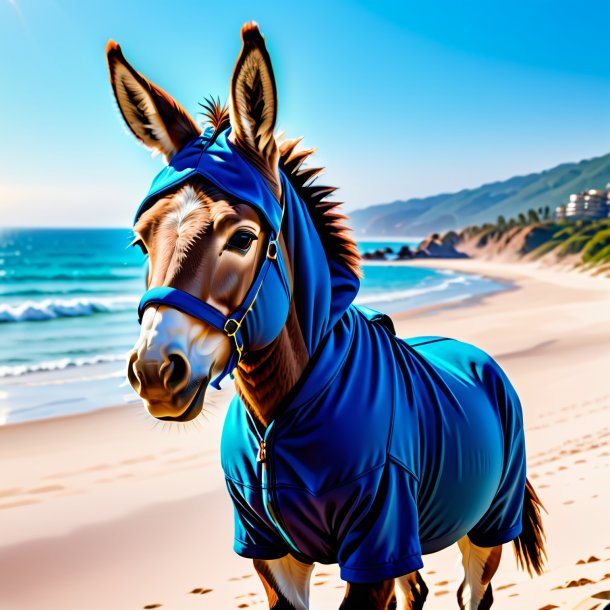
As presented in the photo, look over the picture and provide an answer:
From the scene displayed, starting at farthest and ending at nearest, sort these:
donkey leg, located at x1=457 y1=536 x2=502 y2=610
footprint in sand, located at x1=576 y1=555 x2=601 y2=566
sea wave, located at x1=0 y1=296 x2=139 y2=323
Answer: sea wave, located at x1=0 y1=296 x2=139 y2=323
footprint in sand, located at x1=576 y1=555 x2=601 y2=566
donkey leg, located at x1=457 y1=536 x2=502 y2=610

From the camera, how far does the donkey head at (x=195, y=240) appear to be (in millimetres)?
1337

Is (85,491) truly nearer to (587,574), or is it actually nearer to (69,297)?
(587,574)

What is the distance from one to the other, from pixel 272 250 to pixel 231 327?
0.22 m

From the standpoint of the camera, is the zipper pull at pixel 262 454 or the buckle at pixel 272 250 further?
the zipper pull at pixel 262 454

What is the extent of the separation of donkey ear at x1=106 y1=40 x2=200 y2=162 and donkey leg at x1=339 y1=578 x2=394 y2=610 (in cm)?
116

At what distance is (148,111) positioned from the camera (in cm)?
156

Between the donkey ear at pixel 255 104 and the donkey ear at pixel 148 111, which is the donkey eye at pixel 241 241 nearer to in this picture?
the donkey ear at pixel 255 104

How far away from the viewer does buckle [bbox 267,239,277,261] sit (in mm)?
1515

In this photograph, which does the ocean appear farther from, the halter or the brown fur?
the brown fur

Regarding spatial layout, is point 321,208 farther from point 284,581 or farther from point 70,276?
point 70,276

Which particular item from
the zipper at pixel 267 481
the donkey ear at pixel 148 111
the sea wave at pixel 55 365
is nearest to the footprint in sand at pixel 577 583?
the zipper at pixel 267 481

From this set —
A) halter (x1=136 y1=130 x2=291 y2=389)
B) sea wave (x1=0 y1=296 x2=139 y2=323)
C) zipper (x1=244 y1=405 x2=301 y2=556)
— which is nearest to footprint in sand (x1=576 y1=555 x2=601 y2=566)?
zipper (x1=244 y1=405 x2=301 y2=556)

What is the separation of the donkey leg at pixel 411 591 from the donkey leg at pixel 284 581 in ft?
2.35

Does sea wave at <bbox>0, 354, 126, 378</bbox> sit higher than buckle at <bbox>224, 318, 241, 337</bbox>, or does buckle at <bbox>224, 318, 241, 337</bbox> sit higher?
buckle at <bbox>224, 318, 241, 337</bbox>
